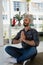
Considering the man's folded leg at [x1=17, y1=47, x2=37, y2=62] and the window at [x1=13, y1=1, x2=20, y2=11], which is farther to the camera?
the window at [x1=13, y1=1, x2=20, y2=11]

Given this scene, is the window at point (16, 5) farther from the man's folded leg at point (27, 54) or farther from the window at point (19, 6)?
the man's folded leg at point (27, 54)

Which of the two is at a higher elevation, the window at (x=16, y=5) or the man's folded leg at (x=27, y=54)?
the window at (x=16, y=5)

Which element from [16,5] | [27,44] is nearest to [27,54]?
[27,44]

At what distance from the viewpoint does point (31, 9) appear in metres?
5.14

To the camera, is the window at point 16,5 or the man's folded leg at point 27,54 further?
the window at point 16,5

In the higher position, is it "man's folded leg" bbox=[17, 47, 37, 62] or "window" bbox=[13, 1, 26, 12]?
"window" bbox=[13, 1, 26, 12]

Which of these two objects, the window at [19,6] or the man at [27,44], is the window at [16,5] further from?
the man at [27,44]

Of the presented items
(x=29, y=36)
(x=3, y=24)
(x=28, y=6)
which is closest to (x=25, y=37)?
(x=29, y=36)

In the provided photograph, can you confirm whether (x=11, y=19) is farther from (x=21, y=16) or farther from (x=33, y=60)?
(x=33, y=60)

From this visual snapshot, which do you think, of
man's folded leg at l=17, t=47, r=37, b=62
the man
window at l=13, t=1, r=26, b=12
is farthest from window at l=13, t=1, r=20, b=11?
man's folded leg at l=17, t=47, r=37, b=62

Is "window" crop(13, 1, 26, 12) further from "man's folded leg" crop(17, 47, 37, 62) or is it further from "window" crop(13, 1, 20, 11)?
"man's folded leg" crop(17, 47, 37, 62)

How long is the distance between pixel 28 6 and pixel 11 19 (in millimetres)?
747

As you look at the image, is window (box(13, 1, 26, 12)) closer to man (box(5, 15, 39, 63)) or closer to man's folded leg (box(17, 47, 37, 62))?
man (box(5, 15, 39, 63))

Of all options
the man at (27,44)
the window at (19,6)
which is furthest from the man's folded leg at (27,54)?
the window at (19,6)
